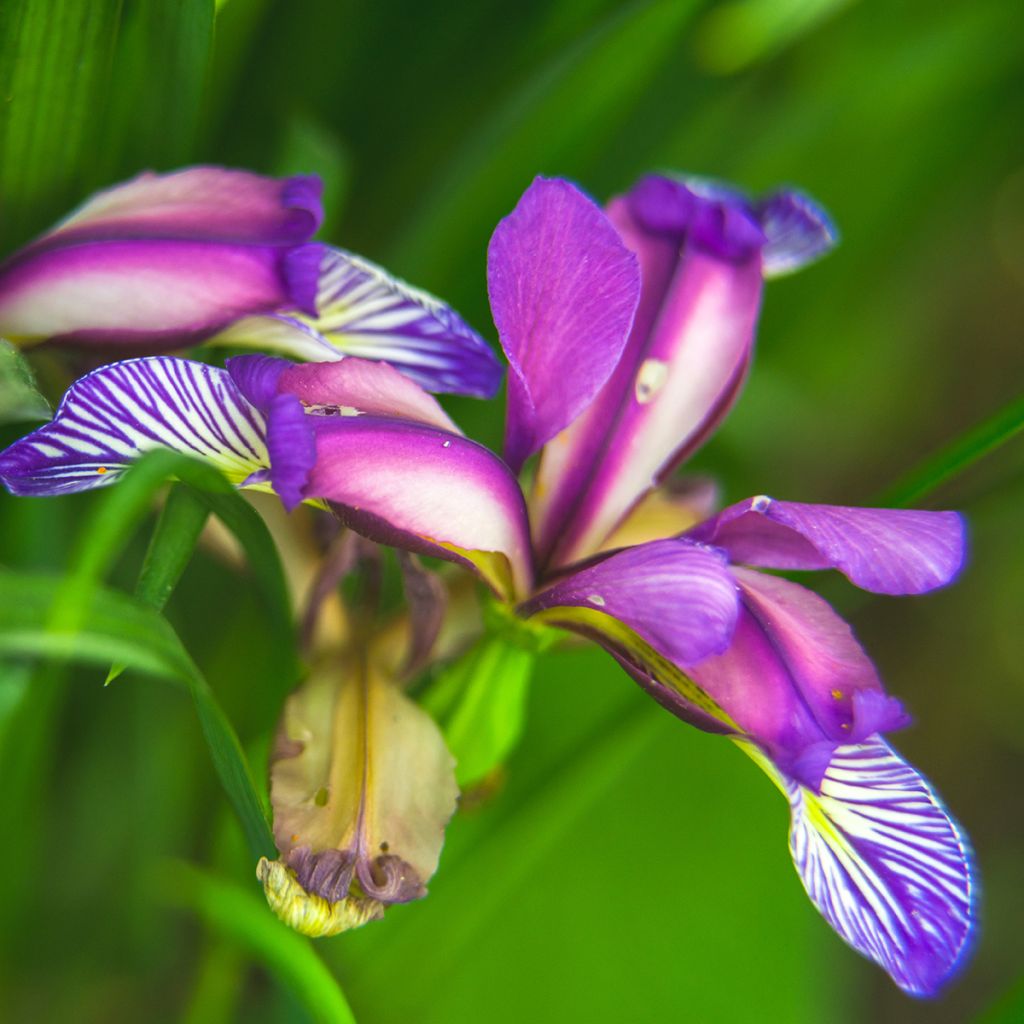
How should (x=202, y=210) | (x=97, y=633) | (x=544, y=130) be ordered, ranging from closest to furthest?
(x=97, y=633) → (x=202, y=210) → (x=544, y=130)

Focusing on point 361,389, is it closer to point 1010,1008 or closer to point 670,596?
point 670,596

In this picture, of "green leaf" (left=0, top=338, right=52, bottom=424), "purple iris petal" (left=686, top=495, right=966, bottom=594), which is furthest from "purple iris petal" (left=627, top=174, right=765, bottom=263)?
"green leaf" (left=0, top=338, right=52, bottom=424)

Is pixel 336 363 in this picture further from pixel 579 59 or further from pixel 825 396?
pixel 825 396

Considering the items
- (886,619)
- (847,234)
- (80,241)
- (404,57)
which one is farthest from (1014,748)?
(80,241)

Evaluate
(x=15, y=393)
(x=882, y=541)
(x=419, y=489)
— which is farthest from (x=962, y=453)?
(x=15, y=393)

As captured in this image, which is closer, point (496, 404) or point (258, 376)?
point (258, 376)

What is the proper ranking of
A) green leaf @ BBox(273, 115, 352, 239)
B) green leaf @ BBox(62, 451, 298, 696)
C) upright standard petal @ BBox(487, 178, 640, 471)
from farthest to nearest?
green leaf @ BBox(273, 115, 352, 239), upright standard petal @ BBox(487, 178, 640, 471), green leaf @ BBox(62, 451, 298, 696)

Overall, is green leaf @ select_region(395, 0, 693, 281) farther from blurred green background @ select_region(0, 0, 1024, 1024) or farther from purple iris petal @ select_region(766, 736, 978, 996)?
purple iris petal @ select_region(766, 736, 978, 996)
